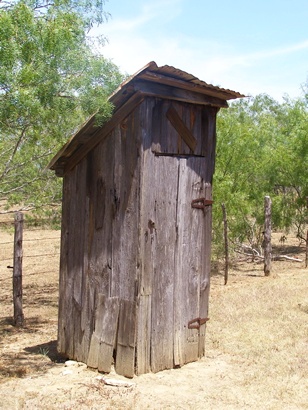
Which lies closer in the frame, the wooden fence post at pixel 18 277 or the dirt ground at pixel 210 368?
the dirt ground at pixel 210 368

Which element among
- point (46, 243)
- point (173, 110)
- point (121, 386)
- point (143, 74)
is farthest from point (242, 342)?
point (46, 243)

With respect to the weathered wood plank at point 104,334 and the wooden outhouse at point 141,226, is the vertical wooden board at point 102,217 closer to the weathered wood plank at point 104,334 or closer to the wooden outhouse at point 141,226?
the wooden outhouse at point 141,226

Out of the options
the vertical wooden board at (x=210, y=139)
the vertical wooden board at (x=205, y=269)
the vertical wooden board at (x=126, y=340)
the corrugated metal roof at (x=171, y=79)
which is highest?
the corrugated metal roof at (x=171, y=79)

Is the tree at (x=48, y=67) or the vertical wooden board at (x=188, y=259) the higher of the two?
the tree at (x=48, y=67)

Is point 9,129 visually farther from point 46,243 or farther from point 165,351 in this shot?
point 46,243

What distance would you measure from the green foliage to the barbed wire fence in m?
4.97

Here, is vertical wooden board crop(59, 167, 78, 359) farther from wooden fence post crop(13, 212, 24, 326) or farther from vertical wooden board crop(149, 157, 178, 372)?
wooden fence post crop(13, 212, 24, 326)

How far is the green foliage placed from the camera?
14.9m

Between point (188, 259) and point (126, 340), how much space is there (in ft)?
4.27

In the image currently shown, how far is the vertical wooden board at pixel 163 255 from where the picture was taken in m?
6.59

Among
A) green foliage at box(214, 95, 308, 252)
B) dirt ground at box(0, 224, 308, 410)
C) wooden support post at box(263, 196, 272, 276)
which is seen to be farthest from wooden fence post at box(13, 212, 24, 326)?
wooden support post at box(263, 196, 272, 276)

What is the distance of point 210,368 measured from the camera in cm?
688

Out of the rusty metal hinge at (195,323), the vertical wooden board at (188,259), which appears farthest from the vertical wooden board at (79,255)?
the rusty metal hinge at (195,323)

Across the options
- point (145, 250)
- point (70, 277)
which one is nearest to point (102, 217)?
point (145, 250)
